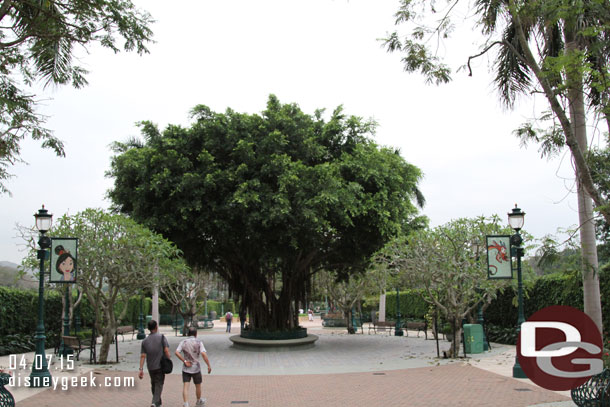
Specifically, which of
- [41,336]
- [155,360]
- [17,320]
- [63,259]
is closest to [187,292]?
[17,320]

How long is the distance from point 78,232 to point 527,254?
15.0 m

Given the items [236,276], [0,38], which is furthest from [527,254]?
[0,38]

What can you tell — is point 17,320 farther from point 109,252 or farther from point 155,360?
point 155,360

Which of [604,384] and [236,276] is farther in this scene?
[236,276]

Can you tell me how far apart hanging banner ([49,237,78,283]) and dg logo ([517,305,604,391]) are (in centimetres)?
1168

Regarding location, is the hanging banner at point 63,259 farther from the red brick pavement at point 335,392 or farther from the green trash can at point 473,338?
the green trash can at point 473,338

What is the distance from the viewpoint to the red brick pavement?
9734 millimetres

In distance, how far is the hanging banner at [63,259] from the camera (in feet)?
43.9

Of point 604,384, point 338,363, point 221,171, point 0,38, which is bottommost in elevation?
point 338,363

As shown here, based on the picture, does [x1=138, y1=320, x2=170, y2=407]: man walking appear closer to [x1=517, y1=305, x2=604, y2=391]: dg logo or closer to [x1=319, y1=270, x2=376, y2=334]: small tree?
[x1=517, y1=305, x2=604, y2=391]: dg logo

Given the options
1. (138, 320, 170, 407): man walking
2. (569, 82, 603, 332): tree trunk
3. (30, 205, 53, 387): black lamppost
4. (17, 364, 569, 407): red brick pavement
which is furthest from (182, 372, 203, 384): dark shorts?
(569, 82, 603, 332): tree trunk

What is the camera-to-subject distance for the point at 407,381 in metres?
12.4

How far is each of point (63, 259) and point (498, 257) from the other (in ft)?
39.0

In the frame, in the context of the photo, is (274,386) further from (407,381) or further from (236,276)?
(236,276)
